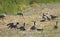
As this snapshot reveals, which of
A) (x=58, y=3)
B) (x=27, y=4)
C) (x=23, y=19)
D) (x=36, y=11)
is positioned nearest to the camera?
(x=23, y=19)

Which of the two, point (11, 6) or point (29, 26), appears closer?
point (29, 26)

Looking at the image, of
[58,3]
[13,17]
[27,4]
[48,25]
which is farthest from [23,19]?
[58,3]

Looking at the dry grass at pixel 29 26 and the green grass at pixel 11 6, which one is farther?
the green grass at pixel 11 6

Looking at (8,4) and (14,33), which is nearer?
(14,33)

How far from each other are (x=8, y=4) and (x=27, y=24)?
3.59 meters

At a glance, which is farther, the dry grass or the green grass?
the green grass

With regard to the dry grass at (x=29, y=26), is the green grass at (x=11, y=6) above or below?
above

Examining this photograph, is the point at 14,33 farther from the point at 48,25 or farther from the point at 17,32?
the point at 48,25

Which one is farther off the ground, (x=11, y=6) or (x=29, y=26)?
(x=11, y=6)

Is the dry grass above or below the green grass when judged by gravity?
below

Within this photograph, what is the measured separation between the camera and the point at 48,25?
52.6ft

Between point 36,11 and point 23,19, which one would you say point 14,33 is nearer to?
point 23,19

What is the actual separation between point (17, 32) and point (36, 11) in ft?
20.5

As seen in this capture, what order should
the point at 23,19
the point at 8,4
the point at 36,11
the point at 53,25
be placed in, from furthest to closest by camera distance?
the point at 36,11, the point at 8,4, the point at 23,19, the point at 53,25
